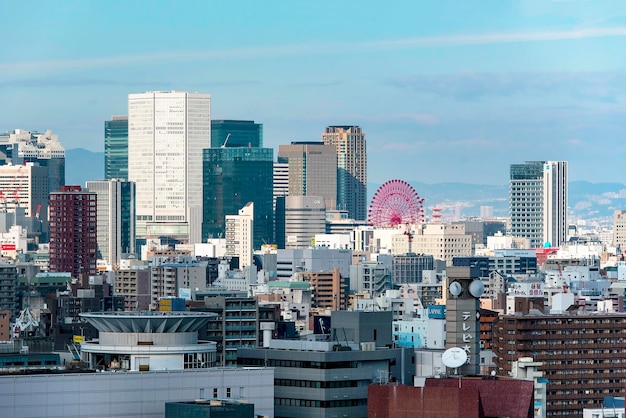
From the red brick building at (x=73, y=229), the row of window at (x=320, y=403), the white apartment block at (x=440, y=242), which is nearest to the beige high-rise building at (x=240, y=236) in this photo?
the white apartment block at (x=440, y=242)

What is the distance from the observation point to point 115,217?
194 meters

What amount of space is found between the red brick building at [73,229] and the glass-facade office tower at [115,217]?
4907 centimetres

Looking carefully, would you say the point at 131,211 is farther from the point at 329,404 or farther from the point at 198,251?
the point at 329,404

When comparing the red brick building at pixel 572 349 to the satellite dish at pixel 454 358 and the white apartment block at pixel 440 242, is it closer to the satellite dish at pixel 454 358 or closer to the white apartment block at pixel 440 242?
the satellite dish at pixel 454 358

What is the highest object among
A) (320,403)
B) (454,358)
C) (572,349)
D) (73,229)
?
(73,229)

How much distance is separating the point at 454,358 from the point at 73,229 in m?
96.6

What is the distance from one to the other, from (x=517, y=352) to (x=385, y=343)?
16599mm

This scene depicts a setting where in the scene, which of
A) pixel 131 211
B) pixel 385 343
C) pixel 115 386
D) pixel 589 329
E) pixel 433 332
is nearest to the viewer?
pixel 115 386

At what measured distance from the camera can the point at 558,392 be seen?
65.8 m

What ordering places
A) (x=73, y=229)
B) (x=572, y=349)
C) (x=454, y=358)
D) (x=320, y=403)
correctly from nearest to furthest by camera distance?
(x=454, y=358)
(x=320, y=403)
(x=572, y=349)
(x=73, y=229)

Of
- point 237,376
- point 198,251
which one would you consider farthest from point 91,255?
point 237,376

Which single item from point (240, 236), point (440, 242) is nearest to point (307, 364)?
point (440, 242)

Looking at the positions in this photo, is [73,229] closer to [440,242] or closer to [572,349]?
[440,242]

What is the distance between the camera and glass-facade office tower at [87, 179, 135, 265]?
188500 millimetres
